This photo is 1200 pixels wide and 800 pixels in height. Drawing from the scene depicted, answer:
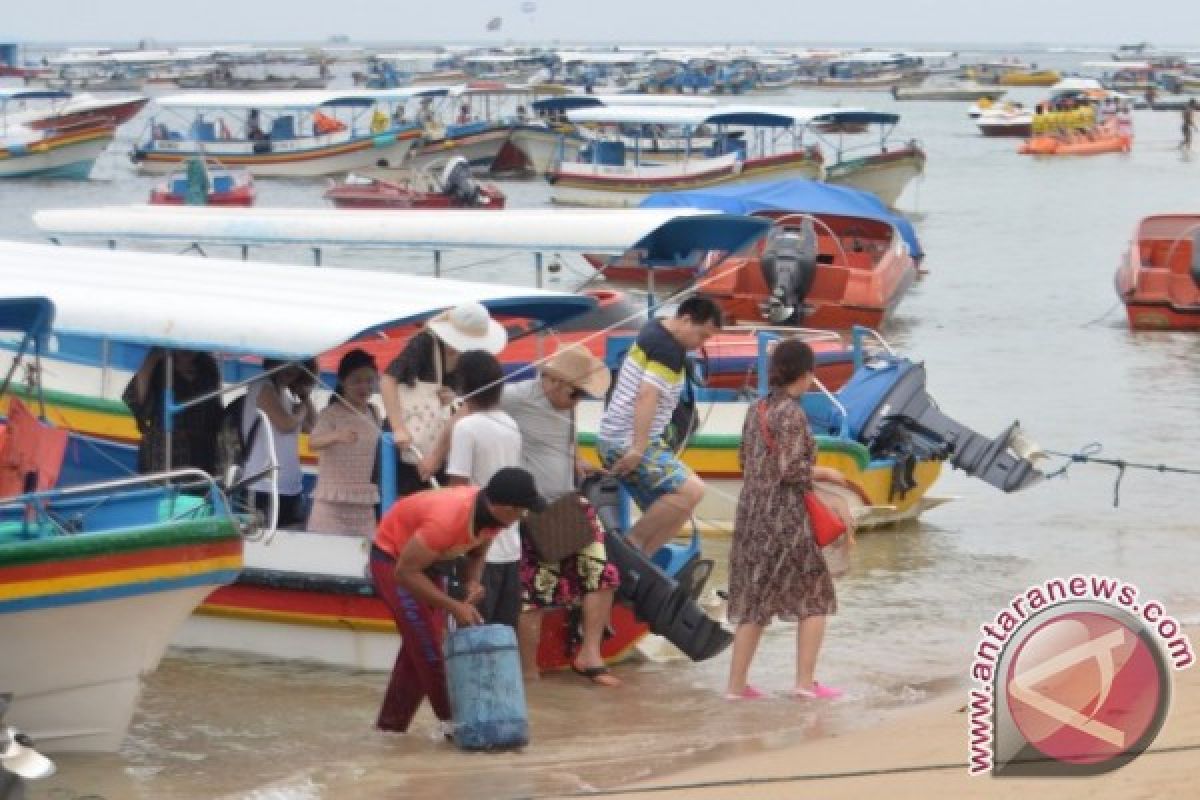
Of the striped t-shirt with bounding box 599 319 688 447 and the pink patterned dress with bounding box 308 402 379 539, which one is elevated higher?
the striped t-shirt with bounding box 599 319 688 447

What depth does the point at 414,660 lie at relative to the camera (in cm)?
859

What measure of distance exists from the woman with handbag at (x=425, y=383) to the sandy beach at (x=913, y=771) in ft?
6.47

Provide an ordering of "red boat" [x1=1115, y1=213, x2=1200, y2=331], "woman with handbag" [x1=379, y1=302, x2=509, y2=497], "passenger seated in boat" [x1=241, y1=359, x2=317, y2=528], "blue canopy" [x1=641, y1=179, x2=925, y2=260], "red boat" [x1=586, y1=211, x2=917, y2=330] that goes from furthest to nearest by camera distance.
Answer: "red boat" [x1=1115, y1=213, x2=1200, y2=331] → "blue canopy" [x1=641, y1=179, x2=925, y2=260] → "red boat" [x1=586, y1=211, x2=917, y2=330] → "passenger seated in boat" [x1=241, y1=359, x2=317, y2=528] → "woman with handbag" [x1=379, y1=302, x2=509, y2=497]

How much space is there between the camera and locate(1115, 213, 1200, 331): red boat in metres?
24.7

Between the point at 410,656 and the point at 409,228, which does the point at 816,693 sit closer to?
the point at 410,656

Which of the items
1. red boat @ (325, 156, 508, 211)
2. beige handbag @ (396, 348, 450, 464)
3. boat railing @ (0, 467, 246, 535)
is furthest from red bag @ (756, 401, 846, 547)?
red boat @ (325, 156, 508, 211)

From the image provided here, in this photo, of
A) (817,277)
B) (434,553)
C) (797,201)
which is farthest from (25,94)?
(434,553)

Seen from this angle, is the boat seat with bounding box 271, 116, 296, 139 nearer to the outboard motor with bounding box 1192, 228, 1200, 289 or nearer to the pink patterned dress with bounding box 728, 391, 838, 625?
the outboard motor with bounding box 1192, 228, 1200, 289

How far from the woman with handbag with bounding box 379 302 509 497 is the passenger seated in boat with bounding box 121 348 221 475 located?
2.63ft

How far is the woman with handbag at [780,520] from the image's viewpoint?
8867mm

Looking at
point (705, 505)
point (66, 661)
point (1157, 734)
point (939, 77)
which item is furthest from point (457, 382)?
point (939, 77)

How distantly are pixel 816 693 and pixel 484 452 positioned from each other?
1.77 metres

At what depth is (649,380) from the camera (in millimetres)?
9586

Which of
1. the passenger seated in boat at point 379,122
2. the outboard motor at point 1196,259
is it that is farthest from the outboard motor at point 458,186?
the passenger seated in boat at point 379,122
